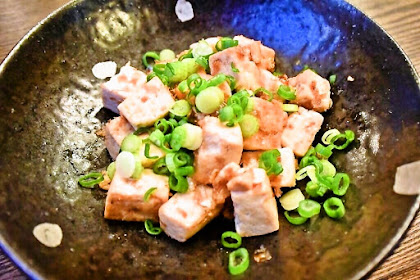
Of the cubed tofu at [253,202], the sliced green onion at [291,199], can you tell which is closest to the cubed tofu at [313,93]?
the sliced green onion at [291,199]

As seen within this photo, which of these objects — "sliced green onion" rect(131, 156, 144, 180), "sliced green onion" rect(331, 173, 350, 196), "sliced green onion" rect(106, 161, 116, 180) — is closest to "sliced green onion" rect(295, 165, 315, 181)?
"sliced green onion" rect(331, 173, 350, 196)

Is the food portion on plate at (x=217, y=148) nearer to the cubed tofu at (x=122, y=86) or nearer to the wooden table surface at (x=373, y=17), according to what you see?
the cubed tofu at (x=122, y=86)

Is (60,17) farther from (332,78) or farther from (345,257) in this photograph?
(345,257)

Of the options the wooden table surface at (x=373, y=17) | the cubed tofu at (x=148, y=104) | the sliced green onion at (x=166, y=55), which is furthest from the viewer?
the wooden table surface at (x=373, y=17)

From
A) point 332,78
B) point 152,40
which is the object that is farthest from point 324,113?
point 152,40

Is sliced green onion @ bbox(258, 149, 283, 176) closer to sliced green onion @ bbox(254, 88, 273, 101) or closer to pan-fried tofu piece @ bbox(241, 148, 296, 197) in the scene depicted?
pan-fried tofu piece @ bbox(241, 148, 296, 197)

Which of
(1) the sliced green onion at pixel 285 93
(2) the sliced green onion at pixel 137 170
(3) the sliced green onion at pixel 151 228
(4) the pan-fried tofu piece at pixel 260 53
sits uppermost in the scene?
(4) the pan-fried tofu piece at pixel 260 53
